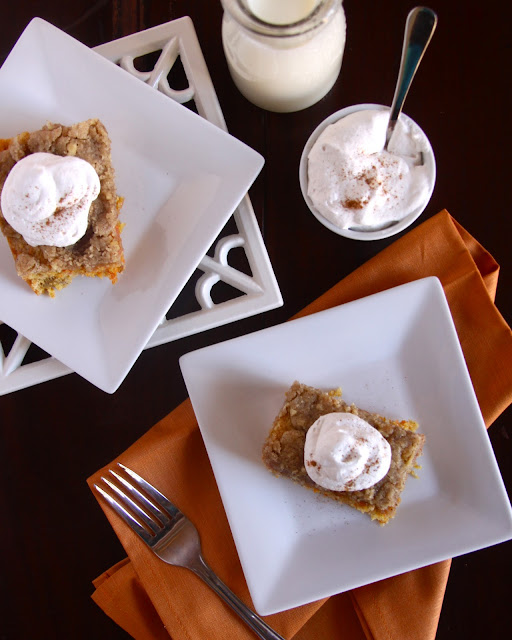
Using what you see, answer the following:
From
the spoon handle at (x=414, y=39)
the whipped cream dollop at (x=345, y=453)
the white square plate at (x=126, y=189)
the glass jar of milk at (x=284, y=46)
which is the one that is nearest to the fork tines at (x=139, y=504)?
the white square plate at (x=126, y=189)

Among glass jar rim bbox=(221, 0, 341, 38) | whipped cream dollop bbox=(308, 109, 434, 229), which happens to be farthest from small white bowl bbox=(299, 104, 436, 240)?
glass jar rim bbox=(221, 0, 341, 38)

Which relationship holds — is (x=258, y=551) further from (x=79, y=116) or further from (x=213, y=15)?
(x=213, y=15)

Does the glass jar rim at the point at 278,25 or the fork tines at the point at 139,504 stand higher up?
the glass jar rim at the point at 278,25

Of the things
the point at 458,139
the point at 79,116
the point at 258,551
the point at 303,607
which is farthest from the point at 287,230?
the point at 303,607

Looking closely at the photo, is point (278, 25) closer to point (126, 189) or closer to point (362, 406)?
point (126, 189)

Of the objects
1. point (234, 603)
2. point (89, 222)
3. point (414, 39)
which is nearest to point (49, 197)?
point (89, 222)

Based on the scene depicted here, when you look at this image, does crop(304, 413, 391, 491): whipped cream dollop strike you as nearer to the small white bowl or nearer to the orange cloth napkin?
the orange cloth napkin

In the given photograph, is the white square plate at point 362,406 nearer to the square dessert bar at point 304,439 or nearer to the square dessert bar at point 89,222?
the square dessert bar at point 304,439
